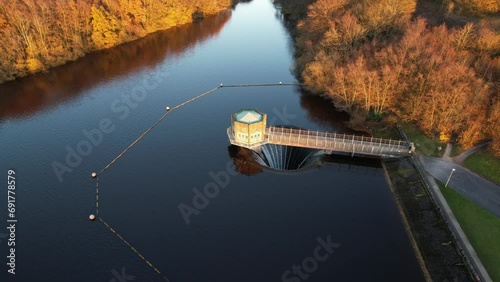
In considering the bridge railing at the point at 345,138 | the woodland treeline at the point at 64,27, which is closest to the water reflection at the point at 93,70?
the woodland treeline at the point at 64,27

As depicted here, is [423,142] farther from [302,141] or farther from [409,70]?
[302,141]

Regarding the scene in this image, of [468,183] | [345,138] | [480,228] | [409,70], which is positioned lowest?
[480,228]

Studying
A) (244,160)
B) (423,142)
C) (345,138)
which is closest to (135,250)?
(244,160)

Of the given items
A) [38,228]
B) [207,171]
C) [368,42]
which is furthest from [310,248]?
[368,42]

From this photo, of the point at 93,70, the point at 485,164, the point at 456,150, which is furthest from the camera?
the point at 93,70

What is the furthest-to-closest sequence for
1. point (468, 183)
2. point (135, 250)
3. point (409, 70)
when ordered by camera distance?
point (409, 70) → point (468, 183) → point (135, 250)

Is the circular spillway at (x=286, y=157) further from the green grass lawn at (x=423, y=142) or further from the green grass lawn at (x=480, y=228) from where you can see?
the green grass lawn at (x=480, y=228)

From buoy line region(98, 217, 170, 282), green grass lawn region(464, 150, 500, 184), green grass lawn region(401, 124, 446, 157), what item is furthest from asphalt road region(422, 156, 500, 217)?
buoy line region(98, 217, 170, 282)
